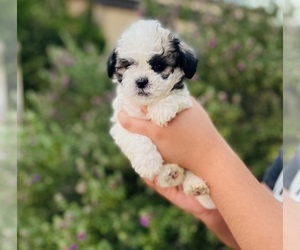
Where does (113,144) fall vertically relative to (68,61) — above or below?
below

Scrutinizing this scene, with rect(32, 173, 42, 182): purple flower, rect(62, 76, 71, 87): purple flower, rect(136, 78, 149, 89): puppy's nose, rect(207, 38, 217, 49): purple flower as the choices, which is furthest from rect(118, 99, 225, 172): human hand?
rect(62, 76, 71, 87): purple flower

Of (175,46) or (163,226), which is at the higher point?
(175,46)

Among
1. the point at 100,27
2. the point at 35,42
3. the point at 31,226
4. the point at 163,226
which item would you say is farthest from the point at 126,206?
the point at 100,27

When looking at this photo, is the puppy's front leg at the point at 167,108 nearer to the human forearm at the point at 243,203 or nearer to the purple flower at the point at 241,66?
the human forearm at the point at 243,203

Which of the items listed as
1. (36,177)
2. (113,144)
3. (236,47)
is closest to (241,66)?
(236,47)

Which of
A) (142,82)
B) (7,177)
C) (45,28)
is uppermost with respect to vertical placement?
(142,82)

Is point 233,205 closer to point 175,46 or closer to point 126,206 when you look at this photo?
point 175,46

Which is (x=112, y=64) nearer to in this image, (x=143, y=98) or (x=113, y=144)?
(x=143, y=98)
